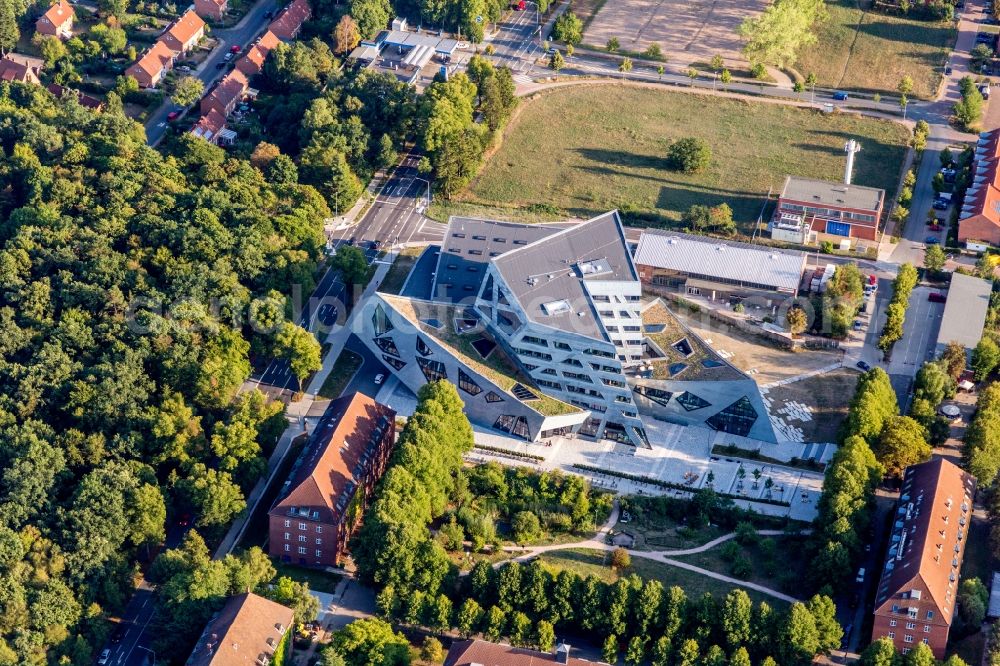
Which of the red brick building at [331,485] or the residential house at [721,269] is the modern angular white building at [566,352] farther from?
the residential house at [721,269]

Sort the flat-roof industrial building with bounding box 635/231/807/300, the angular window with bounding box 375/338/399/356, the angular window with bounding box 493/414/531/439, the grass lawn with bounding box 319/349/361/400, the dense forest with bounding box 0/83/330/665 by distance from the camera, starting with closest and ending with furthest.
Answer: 1. the dense forest with bounding box 0/83/330/665
2. the angular window with bounding box 493/414/531/439
3. the angular window with bounding box 375/338/399/356
4. the grass lawn with bounding box 319/349/361/400
5. the flat-roof industrial building with bounding box 635/231/807/300

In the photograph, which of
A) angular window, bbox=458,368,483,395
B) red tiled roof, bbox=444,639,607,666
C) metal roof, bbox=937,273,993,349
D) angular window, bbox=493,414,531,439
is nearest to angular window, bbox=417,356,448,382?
angular window, bbox=458,368,483,395

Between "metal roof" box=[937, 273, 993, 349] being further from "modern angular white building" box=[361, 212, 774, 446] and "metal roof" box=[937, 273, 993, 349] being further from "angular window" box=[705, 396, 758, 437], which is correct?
"modern angular white building" box=[361, 212, 774, 446]

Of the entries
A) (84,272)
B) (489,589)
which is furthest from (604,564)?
(84,272)

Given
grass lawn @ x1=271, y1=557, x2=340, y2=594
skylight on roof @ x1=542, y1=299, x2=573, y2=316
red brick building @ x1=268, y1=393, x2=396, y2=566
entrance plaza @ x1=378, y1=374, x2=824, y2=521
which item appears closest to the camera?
red brick building @ x1=268, y1=393, x2=396, y2=566

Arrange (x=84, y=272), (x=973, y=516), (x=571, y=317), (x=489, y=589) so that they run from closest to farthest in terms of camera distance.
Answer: (x=489, y=589)
(x=973, y=516)
(x=571, y=317)
(x=84, y=272)

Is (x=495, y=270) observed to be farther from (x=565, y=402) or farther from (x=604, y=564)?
(x=604, y=564)

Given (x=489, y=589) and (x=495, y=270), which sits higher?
(x=495, y=270)

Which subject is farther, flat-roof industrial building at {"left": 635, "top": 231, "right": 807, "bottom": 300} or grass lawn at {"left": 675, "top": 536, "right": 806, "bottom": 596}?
flat-roof industrial building at {"left": 635, "top": 231, "right": 807, "bottom": 300}
